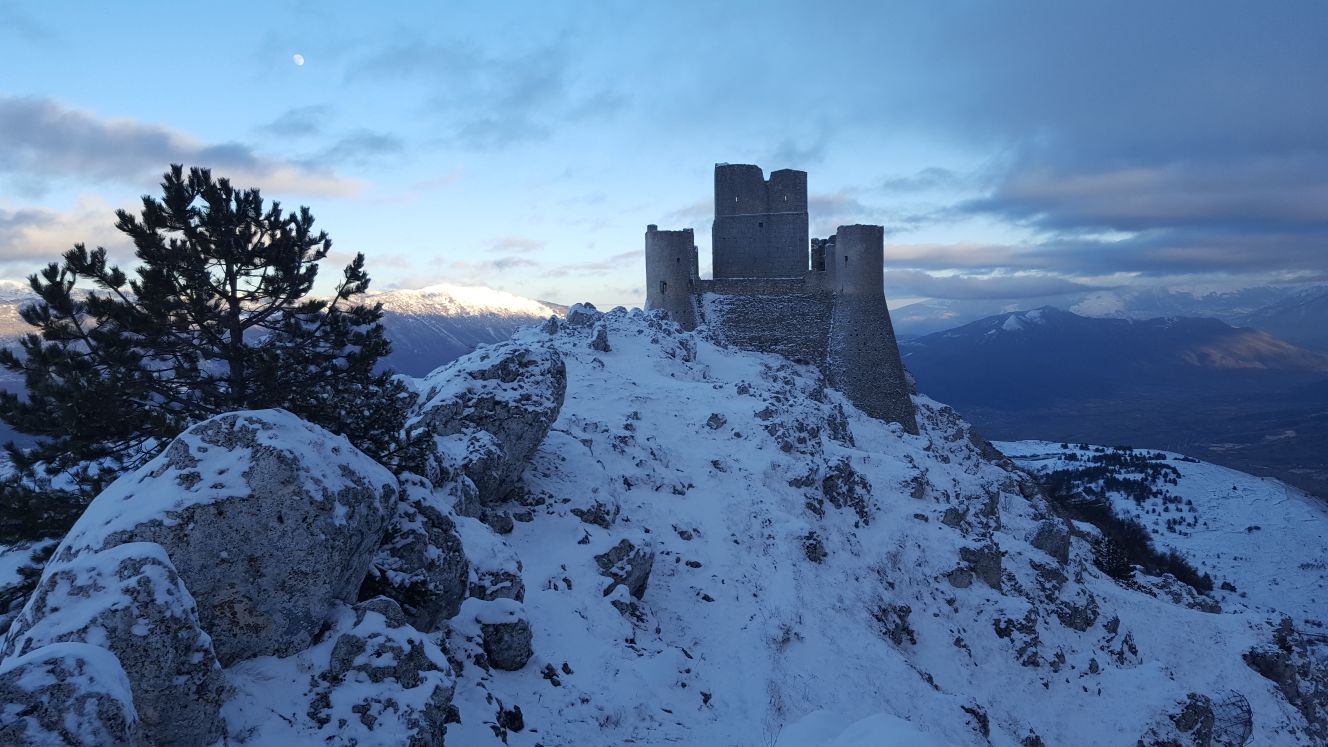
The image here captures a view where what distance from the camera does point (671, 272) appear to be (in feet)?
152

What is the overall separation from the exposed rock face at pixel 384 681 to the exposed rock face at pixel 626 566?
7102 mm

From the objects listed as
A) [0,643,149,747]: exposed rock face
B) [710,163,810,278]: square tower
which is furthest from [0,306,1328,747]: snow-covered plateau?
[710,163,810,278]: square tower

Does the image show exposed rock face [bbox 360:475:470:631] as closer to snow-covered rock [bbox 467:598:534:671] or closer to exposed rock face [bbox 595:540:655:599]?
snow-covered rock [bbox 467:598:534:671]

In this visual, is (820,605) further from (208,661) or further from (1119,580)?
(1119,580)

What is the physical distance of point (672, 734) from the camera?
11977 mm

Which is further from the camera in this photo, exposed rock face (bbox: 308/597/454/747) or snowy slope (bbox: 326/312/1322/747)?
snowy slope (bbox: 326/312/1322/747)

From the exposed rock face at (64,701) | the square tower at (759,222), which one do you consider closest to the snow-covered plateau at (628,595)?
the exposed rock face at (64,701)

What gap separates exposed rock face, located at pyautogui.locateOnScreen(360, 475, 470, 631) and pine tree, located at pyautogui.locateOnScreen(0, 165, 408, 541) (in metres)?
2.11

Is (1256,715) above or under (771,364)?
under

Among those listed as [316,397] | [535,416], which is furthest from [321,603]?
[535,416]

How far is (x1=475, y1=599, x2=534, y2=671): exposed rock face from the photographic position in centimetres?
1160

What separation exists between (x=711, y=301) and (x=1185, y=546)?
7179 cm

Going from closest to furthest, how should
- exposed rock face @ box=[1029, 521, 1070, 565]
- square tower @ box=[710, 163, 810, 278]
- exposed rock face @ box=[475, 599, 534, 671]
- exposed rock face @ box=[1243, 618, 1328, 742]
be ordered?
1. exposed rock face @ box=[475, 599, 534, 671]
2. exposed rock face @ box=[1243, 618, 1328, 742]
3. exposed rock face @ box=[1029, 521, 1070, 565]
4. square tower @ box=[710, 163, 810, 278]

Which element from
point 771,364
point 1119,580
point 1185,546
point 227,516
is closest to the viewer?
point 227,516
